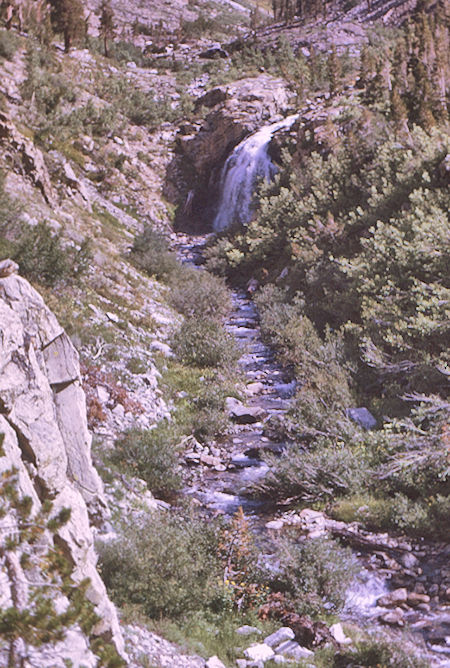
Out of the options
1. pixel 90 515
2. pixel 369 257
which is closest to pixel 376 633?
pixel 90 515

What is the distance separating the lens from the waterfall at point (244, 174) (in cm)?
2713

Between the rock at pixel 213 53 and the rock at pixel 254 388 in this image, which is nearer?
the rock at pixel 254 388

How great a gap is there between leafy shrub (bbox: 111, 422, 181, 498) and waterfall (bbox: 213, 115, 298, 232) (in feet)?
61.9

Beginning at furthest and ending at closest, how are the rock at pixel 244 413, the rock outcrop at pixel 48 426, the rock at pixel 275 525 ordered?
the rock at pixel 244 413 < the rock at pixel 275 525 < the rock outcrop at pixel 48 426

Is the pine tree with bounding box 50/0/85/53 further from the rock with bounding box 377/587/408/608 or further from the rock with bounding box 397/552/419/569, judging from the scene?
the rock with bounding box 377/587/408/608

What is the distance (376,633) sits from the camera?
540cm

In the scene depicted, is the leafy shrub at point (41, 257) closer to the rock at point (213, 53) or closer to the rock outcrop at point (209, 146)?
the rock outcrop at point (209, 146)

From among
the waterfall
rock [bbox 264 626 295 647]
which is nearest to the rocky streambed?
rock [bbox 264 626 295 647]

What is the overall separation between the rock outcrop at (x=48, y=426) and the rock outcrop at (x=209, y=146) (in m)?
24.0

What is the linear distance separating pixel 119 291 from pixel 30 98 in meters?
12.2

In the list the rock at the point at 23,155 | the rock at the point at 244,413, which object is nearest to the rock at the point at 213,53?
the rock at the point at 23,155

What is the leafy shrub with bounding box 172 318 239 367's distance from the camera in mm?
12859

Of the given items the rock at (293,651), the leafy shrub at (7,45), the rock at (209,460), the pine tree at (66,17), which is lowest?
the rock at (209,460)

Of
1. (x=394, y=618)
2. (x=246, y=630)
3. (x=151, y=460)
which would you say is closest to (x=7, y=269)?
(x=151, y=460)
